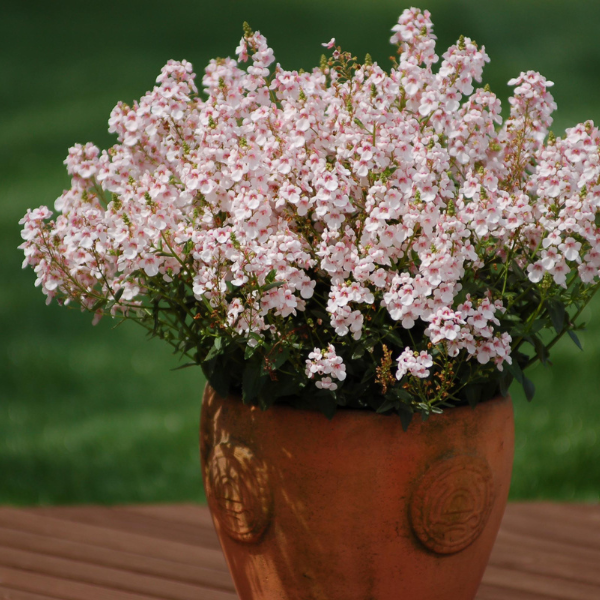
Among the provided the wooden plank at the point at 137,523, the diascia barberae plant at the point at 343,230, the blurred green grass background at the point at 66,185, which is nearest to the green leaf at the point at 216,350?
the diascia barberae plant at the point at 343,230

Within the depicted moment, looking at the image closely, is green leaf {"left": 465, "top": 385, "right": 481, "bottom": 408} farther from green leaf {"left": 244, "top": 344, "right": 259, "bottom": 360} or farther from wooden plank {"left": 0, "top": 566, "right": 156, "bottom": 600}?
wooden plank {"left": 0, "top": 566, "right": 156, "bottom": 600}

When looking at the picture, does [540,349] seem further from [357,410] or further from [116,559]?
[116,559]

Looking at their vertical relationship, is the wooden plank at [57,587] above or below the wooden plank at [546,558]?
above

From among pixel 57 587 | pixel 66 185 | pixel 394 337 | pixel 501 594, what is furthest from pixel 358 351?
pixel 66 185

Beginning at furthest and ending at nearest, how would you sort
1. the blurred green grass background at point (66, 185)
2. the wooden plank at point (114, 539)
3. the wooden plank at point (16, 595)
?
the blurred green grass background at point (66, 185) < the wooden plank at point (114, 539) < the wooden plank at point (16, 595)

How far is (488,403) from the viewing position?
1870 mm

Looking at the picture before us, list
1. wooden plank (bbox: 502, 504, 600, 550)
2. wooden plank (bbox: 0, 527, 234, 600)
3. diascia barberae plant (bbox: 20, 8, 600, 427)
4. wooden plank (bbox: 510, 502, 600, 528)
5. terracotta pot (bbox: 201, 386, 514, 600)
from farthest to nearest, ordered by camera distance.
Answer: wooden plank (bbox: 510, 502, 600, 528), wooden plank (bbox: 502, 504, 600, 550), wooden plank (bbox: 0, 527, 234, 600), terracotta pot (bbox: 201, 386, 514, 600), diascia barberae plant (bbox: 20, 8, 600, 427)

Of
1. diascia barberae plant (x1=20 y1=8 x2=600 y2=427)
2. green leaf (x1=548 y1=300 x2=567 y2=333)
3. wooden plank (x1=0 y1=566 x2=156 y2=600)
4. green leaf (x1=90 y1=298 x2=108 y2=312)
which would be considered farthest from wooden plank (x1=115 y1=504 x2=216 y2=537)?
green leaf (x1=548 y1=300 x2=567 y2=333)

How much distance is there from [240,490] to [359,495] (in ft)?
0.84

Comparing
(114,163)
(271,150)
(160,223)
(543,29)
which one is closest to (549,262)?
(271,150)

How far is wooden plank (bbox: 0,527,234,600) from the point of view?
2.50m

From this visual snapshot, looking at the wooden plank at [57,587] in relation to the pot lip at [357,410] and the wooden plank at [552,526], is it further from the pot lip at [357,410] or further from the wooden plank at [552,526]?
the wooden plank at [552,526]

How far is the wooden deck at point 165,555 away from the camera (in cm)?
241

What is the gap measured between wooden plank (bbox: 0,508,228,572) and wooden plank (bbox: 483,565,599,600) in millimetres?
766
